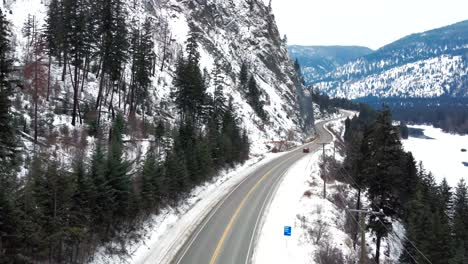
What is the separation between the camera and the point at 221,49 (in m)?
99.7

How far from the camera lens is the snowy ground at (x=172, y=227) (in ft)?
80.5

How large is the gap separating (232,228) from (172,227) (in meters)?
Answer: 5.48

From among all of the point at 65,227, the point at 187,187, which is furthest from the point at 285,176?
the point at 65,227

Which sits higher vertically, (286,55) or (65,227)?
(286,55)

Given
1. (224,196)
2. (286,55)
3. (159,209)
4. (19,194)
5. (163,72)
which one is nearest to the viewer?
(19,194)

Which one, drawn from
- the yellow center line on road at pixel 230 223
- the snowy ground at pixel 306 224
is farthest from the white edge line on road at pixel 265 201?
the yellow center line on road at pixel 230 223

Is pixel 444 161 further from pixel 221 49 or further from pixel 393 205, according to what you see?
pixel 393 205

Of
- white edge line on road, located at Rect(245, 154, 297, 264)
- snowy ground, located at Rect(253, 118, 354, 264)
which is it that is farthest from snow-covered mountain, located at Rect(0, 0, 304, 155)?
snowy ground, located at Rect(253, 118, 354, 264)

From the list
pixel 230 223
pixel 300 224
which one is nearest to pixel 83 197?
pixel 230 223

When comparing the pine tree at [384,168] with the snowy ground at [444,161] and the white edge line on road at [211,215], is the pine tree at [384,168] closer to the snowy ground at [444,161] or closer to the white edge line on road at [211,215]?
the white edge line on road at [211,215]

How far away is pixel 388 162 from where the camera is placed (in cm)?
2928

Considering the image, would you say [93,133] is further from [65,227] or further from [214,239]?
[65,227]

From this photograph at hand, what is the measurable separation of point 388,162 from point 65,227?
79.2ft

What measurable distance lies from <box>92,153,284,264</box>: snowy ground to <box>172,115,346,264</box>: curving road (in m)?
0.72
